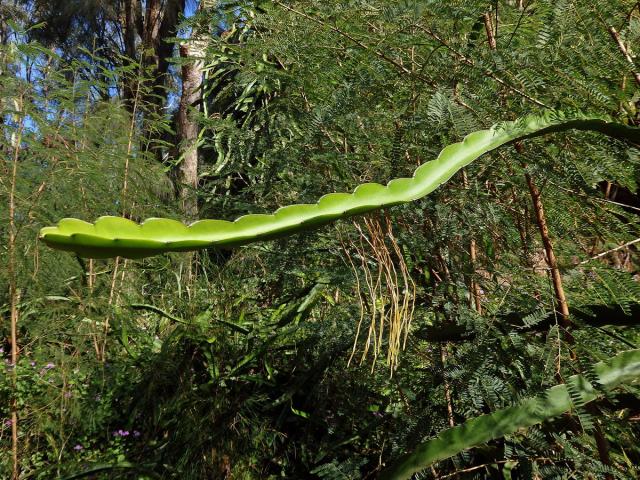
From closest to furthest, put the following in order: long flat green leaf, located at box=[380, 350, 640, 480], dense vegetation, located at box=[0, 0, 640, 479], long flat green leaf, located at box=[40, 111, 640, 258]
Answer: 1. long flat green leaf, located at box=[40, 111, 640, 258]
2. long flat green leaf, located at box=[380, 350, 640, 480]
3. dense vegetation, located at box=[0, 0, 640, 479]

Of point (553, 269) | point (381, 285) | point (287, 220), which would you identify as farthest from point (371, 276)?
point (287, 220)

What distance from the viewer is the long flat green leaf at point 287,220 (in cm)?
74

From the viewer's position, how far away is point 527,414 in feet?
3.79

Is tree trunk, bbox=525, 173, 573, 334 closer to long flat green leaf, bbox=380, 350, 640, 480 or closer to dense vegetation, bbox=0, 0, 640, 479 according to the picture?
dense vegetation, bbox=0, 0, 640, 479

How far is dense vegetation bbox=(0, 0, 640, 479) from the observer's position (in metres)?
1.24

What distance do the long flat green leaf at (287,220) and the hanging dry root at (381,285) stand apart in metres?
0.21

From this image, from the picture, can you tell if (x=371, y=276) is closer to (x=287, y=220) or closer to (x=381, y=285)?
(x=381, y=285)

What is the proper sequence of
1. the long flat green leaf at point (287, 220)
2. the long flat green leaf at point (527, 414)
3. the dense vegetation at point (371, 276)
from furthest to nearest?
1. the dense vegetation at point (371, 276)
2. the long flat green leaf at point (527, 414)
3. the long flat green leaf at point (287, 220)

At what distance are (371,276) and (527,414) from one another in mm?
420

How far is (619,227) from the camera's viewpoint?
130 centimetres

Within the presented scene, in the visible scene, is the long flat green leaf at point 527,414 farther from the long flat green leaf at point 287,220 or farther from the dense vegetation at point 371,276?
the long flat green leaf at point 287,220

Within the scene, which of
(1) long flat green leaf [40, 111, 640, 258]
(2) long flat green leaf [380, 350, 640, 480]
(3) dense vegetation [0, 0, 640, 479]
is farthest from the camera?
(3) dense vegetation [0, 0, 640, 479]

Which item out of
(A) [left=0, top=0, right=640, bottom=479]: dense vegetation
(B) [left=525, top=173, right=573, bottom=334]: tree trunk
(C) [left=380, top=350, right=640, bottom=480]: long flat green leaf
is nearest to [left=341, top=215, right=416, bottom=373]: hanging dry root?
(A) [left=0, top=0, right=640, bottom=479]: dense vegetation

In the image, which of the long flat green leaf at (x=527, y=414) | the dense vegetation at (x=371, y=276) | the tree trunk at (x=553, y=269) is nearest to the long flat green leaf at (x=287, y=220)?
the dense vegetation at (x=371, y=276)
